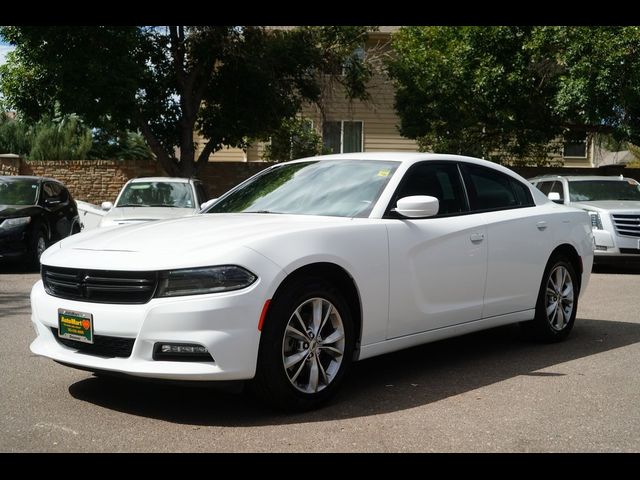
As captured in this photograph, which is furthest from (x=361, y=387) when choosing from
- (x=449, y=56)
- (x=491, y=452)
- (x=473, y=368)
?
(x=449, y=56)

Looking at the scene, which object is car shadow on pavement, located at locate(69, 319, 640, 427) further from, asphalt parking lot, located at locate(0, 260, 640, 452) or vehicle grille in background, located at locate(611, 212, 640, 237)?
vehicle grille in background, located at locate(611, 212, 640, 237)

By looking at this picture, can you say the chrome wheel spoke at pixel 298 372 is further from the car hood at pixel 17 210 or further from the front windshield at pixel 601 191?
the front windshield at pixel 601 191

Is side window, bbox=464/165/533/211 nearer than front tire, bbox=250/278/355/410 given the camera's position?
No

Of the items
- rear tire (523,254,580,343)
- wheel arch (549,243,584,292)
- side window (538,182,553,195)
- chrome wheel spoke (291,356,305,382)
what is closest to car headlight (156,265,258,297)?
chrome wheel spoke (291,356,305,382)

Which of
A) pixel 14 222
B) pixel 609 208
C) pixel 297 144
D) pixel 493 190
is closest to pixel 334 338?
pixel 493 190

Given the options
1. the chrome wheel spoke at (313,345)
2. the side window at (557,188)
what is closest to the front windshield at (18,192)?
the side window at (557,188)

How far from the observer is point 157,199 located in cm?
1520

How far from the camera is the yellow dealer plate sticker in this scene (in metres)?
5.07

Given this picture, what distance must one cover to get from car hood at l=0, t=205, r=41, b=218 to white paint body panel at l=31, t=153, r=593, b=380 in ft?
28.3

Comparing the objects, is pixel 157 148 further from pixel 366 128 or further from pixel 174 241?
pixel 174 241

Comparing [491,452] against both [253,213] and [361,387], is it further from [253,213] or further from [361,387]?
[253,213]

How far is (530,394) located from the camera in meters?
5.82

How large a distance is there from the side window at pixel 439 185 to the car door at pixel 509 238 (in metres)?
0.13
